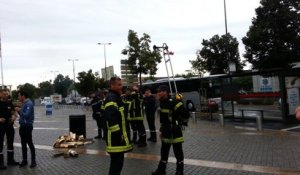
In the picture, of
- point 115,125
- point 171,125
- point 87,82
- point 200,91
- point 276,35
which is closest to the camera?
point 115,125

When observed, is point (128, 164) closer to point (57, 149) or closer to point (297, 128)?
point (57, 149)

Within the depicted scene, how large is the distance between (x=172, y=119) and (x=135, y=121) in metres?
5.45

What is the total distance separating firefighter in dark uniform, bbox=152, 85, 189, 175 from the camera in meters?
9.22

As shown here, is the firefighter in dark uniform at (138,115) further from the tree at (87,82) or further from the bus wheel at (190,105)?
the tree at (87,82)

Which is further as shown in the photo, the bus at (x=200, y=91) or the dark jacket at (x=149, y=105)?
the bus at (x=200, y=91)

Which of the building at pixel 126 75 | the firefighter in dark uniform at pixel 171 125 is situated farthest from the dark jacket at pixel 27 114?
the building at pixel 126 75

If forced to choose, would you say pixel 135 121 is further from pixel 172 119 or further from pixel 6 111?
pixel 172 119

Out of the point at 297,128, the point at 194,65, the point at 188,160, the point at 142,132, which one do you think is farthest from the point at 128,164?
the point at 194,65

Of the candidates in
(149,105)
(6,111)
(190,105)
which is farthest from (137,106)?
(190,105)

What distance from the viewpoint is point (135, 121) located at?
1470 cm

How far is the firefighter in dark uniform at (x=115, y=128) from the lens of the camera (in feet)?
23.5

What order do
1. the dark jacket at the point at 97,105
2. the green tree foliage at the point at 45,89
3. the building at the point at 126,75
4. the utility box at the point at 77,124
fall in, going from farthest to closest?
the green tree foliage at the point at 45,89 < the building at the point at 126,75 < the dark jacket at the point at 97,105 < the utility box at the point at 77,124

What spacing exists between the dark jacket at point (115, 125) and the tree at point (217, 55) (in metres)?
47.8

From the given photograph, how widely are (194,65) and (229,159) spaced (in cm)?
4241
